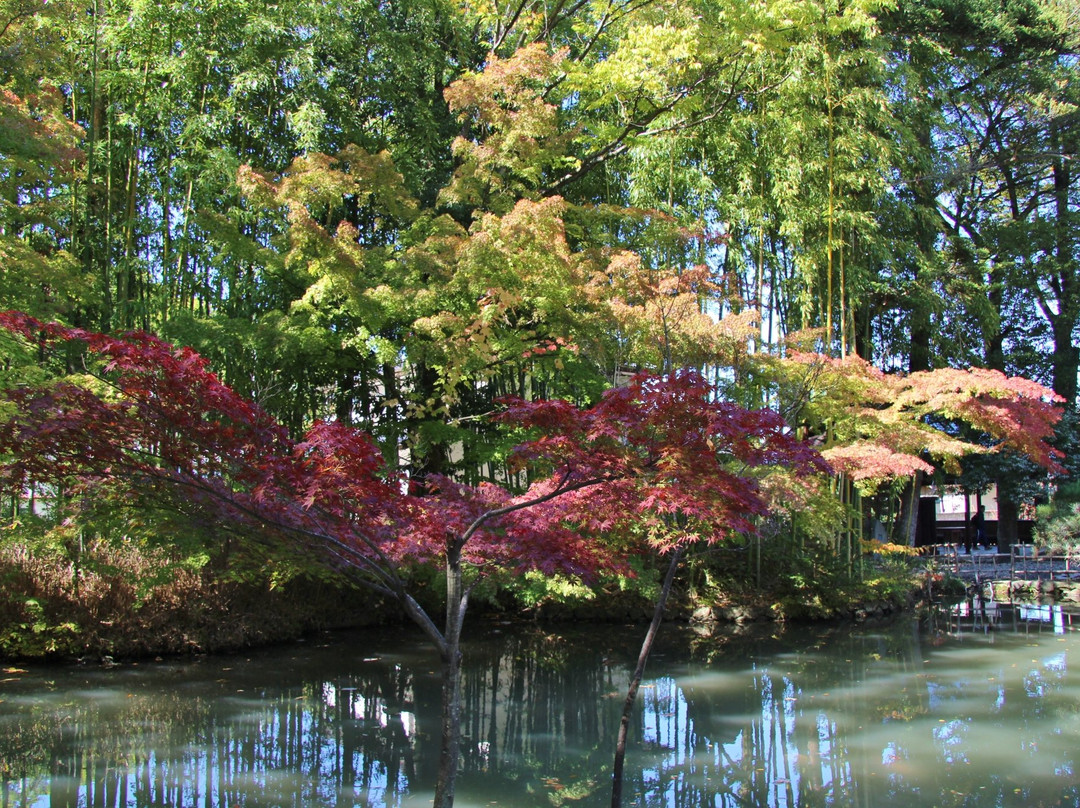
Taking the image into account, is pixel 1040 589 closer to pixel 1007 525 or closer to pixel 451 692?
pixel 1007 525

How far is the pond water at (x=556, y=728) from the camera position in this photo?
425 centimetres

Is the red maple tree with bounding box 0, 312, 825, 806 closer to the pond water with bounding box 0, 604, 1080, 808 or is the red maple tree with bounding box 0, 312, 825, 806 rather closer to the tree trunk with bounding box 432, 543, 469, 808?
the tree trunk with bounding box 432, 543, 469, 808

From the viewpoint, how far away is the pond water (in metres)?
4.25

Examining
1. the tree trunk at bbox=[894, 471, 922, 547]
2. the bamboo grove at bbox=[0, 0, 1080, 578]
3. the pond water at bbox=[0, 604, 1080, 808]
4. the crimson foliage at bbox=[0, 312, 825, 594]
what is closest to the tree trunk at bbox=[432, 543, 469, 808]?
the crimson foliage at bbox=[0, 312, 825, 594]

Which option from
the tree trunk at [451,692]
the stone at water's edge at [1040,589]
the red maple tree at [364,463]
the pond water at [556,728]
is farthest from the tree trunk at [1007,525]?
the tree trunk at [451,692]

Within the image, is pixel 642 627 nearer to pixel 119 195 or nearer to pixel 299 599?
pixel 299 599

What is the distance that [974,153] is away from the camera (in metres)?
14.8

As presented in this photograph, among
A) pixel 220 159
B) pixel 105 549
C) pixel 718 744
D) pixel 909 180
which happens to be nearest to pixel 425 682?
pixel 718 744

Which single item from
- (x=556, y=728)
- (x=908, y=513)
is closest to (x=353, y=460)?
(x=556, y=728)

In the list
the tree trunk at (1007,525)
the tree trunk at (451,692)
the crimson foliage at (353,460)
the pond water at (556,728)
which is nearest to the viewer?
the crimson foliage at (353,460)

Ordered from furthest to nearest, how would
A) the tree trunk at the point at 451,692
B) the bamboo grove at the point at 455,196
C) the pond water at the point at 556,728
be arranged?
1. the bamboo grove at the point at 455,196
2. the pond water at the point at 556,728
3. the tree trunk at the point at 451,692

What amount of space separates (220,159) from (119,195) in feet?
5.38

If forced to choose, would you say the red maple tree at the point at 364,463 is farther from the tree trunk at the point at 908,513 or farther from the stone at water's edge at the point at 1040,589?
the stone at water's edge at the point at 1040,589

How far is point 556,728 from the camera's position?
5633 millimetres
